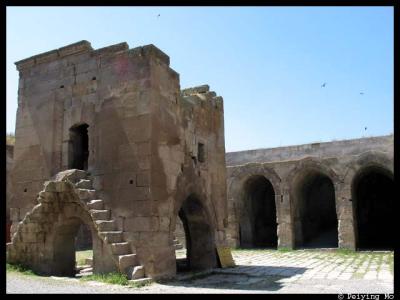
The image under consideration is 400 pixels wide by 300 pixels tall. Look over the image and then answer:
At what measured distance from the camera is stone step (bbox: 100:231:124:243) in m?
9.04

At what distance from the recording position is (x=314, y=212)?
22.5 meters

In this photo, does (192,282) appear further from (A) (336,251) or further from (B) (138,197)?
(A) (336,251)

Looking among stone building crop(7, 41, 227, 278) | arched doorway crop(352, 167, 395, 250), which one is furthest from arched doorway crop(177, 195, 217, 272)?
arched doorway crop(352, 167, 395, 250)

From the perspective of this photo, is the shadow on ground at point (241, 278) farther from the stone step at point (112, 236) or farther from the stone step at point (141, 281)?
the stone step at point (112, 236)

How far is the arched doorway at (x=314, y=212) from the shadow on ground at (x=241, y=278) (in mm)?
7892

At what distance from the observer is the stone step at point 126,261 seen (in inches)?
346

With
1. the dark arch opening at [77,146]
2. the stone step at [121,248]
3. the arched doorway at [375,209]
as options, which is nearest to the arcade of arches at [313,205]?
the arched doorway at [375,209]

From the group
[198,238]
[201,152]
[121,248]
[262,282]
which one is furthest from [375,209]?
[121,248]

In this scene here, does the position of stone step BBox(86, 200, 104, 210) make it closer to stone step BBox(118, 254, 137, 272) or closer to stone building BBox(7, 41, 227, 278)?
stone building BBox(7, 41, 227, 278)

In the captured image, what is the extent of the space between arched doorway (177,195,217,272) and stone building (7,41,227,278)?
29 mm

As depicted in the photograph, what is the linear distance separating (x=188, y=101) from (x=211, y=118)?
1526 mm

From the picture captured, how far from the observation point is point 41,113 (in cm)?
1130

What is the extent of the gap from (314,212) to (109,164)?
15.3m
